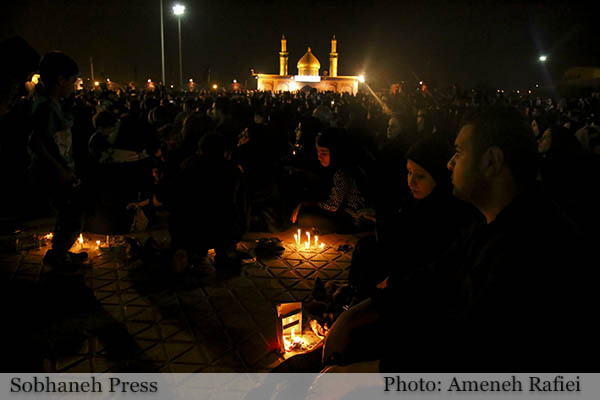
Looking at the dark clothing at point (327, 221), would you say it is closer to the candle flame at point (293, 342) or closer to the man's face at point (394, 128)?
the man's face at point (394, 128)

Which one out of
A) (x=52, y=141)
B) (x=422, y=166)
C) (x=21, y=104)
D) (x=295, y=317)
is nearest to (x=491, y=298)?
(x=422, y=166)

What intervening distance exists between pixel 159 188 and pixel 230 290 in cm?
254

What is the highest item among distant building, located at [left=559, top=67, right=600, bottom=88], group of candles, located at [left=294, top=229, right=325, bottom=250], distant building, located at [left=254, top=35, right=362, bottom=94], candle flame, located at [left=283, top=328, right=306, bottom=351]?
distant building, located at [left=254, top=35, right=362, bottom=94]

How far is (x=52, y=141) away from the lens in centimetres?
480

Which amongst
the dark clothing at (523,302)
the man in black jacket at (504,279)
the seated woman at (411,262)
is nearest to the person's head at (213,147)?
the seated woman at (411,262)

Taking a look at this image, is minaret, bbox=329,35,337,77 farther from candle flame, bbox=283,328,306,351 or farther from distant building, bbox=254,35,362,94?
candle flame, bbox=283,328,306,351

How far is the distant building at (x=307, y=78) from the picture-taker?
289ft

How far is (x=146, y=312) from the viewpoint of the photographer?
445 centimetres

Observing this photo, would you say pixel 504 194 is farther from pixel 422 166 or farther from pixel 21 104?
pixel 21 104

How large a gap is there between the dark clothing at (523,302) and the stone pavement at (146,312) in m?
2.25

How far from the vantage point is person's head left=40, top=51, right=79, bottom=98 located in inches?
182

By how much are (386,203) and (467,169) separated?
175 inches

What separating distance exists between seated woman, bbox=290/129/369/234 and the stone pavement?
0.78 m

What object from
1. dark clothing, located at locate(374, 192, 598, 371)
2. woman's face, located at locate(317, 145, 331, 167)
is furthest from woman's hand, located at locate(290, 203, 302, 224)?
dark clothing, located at locate(374, 192, 598, 371)
